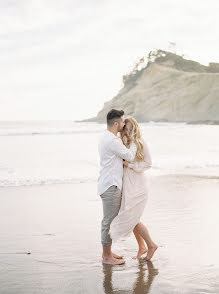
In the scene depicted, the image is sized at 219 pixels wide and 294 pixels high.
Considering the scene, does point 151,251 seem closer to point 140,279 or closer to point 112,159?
point 140,279

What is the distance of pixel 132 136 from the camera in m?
4.96

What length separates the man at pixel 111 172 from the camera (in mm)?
4922

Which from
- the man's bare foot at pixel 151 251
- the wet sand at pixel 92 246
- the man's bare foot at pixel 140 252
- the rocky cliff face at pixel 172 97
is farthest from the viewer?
the rocky cliff face at pixel 172 97

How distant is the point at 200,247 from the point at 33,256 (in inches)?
70.5

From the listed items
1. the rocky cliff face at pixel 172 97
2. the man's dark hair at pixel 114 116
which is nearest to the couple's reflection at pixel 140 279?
the man's dark hair at pixel 114 116

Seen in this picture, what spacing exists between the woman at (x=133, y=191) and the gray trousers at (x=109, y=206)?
5 centimetres

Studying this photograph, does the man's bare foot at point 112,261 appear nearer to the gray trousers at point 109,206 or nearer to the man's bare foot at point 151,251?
the gray trousers at point 109,206

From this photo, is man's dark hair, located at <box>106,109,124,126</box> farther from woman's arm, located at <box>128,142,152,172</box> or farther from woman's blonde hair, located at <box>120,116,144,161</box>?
woman's arm, located at <box>128,142,152,172</box>

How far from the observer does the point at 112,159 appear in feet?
16.3

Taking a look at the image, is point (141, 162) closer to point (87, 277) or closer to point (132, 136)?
point (132, 136)

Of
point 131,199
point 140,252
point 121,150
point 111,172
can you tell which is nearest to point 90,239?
point 140,252

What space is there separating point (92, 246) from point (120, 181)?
1.02m

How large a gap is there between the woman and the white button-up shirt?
Result: 8 cm

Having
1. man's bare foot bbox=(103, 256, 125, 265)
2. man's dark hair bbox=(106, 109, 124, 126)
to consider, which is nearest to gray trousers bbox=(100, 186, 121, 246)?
man's bare foot bbox=(103, 256, 125, 265)
